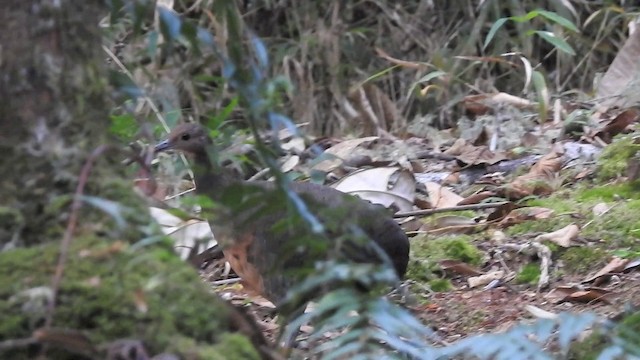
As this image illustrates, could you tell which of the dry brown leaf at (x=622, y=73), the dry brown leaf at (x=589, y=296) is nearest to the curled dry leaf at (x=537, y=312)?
the dry brown leaf at (x=589, y=296)

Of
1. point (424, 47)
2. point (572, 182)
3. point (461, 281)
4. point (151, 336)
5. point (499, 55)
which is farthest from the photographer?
point (424, 47)

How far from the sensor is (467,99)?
5.43 m

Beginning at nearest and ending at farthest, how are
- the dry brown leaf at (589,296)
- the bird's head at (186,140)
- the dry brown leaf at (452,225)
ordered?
1. the dry brown leaf at (589,296)
2. the bird's head at (186,140)
3. the dry brown leaf at (452,225)

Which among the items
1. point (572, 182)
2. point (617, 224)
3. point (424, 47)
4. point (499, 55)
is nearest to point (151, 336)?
point (617, 224)

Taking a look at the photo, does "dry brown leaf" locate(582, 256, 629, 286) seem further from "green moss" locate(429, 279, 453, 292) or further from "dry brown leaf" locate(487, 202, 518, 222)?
"dry brown leaf" locate(487, 202, 518, 222)

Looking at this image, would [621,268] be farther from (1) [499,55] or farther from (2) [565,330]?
(1) [499,55]

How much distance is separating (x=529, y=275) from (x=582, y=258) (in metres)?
0.17

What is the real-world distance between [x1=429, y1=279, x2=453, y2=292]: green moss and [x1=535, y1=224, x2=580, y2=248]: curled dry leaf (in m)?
0.32

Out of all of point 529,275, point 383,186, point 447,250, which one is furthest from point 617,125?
point 529,275

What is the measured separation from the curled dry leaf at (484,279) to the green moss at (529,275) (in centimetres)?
6

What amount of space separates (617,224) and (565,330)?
2.09 meters

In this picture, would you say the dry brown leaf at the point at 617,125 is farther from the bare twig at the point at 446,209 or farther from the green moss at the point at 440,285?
the green moss at the point at 440,285

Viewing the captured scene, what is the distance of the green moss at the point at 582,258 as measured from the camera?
3203 millimetres

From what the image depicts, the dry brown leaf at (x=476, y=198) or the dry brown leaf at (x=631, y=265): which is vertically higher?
the dry brown leaf at (x=631, y=265)
